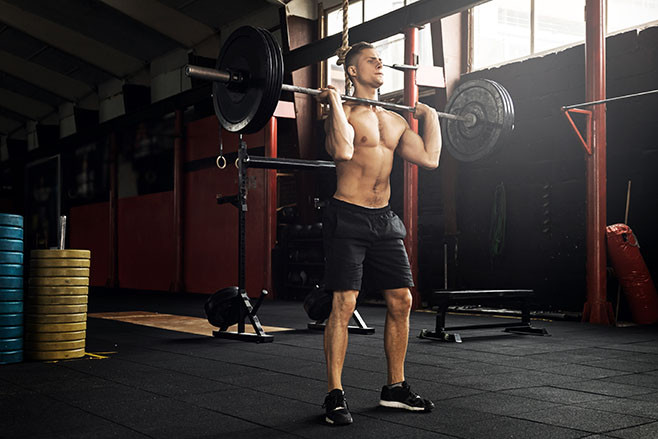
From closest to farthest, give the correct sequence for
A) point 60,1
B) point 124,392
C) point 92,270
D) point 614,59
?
point 124,392, point 614,59, point 60,1, point 92,270

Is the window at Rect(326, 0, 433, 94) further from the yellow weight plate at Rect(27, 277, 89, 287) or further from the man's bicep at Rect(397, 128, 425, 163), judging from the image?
the man's bicep at Rect(397, 128, 425, 163)

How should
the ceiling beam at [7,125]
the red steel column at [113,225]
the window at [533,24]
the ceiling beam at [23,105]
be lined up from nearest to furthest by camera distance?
1. the window at [533,24]
2. the red steel column at [113,225]
3. the ceiling beam at [23,105]
4. the ceiling beam at [7,125]

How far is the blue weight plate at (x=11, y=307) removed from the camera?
353 cm

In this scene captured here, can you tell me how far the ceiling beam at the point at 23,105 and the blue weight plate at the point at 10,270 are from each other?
1248 centimetres

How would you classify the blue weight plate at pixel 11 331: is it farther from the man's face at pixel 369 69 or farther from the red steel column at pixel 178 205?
the red steel column at pixel 178 205

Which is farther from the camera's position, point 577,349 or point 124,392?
point 577,349

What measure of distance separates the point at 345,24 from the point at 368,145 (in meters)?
0.68

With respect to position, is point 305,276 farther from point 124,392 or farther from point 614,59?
point 124,392

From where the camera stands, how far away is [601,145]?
215 inches

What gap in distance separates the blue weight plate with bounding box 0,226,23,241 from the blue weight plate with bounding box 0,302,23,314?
34 cm

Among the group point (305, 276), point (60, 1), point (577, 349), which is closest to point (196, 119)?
point (60, 1)

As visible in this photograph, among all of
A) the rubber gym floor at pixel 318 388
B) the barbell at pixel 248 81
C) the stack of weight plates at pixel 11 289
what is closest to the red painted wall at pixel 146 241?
the rubber gym floor at pixel 318 388

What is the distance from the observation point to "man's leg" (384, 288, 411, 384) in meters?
2.47

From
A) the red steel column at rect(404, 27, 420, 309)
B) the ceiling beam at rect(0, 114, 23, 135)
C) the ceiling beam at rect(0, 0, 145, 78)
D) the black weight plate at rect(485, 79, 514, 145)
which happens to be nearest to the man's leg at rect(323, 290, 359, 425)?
the black weight plate at rect(485, 79, 514, 145)
